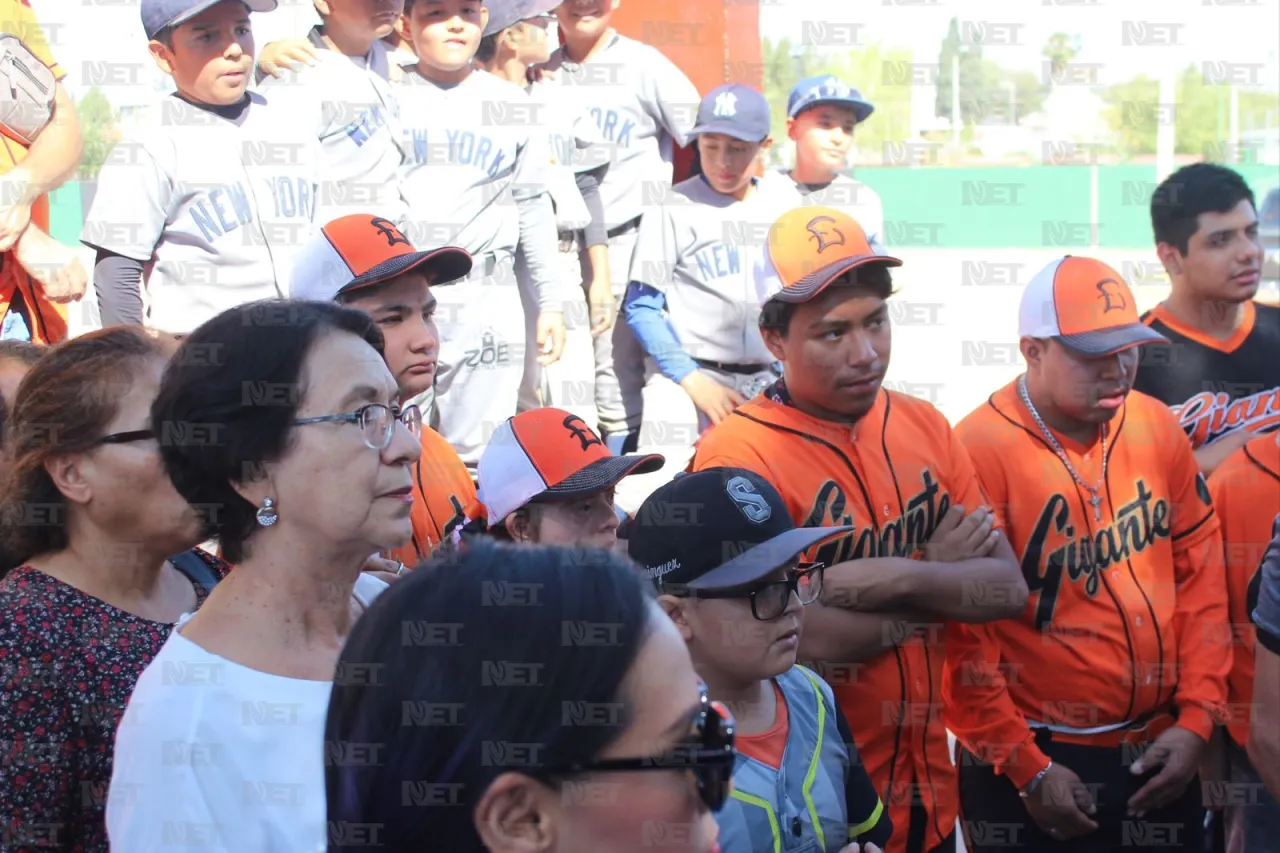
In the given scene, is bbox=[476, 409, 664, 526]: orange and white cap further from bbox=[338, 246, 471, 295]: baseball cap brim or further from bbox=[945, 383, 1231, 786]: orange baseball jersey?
bbox=[945, 383, 1231, 786]: orange baseball jersey

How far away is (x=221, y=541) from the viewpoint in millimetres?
2170

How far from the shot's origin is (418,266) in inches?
124

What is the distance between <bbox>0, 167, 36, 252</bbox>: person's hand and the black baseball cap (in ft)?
9.17

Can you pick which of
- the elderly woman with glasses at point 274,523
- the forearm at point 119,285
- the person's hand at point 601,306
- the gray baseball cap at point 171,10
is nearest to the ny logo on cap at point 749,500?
the elderly woman with glasses at point 274,523

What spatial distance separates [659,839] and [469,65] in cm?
437

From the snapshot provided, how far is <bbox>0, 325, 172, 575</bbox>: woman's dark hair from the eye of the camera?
2482 mm

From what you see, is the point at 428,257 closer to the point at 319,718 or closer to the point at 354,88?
the point at 319,718

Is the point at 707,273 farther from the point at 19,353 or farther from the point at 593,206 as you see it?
the point at 19,353

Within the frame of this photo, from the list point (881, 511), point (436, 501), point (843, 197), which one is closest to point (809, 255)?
point (881, 511)

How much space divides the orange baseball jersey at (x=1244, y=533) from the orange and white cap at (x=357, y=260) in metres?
2.33

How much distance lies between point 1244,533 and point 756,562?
6.99ft

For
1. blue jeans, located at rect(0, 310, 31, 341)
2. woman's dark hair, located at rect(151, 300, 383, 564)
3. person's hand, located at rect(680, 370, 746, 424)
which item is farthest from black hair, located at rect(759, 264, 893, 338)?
blue jeans, located at rect(0, 310, 31, 341)

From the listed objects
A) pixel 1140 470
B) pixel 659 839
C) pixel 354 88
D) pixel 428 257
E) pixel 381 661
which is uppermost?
pixel 354 88

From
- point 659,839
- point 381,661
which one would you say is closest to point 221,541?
point 381,661
